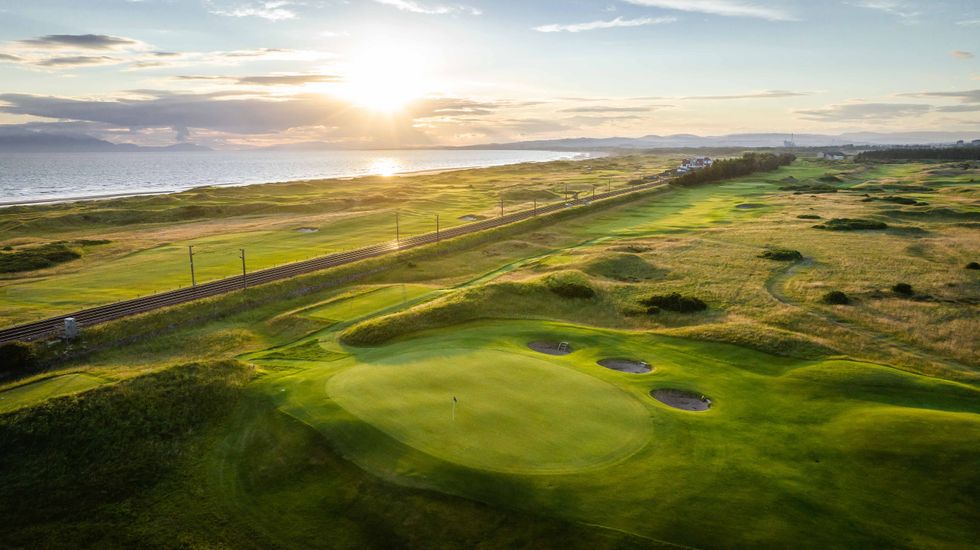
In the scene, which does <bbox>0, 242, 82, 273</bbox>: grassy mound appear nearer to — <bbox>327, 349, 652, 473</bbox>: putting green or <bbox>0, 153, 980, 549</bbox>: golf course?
<bbox>0, 153, 980, 549</bbox>: golf course

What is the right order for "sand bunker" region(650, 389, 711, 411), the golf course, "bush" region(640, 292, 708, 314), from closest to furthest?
1. the golf course
2. "sand bunker" region(650, 389, 711, 411)
3. "bush" region(640, 292, 708, 314)

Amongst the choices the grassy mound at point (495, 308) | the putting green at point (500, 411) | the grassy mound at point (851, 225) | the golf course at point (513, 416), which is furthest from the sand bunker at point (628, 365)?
the grassy mound at point (851, 225)

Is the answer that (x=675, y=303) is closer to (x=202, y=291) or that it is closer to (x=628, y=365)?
(x=628, y=365)

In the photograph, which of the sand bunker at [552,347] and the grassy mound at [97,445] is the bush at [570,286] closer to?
the sand bunker at [552,347]

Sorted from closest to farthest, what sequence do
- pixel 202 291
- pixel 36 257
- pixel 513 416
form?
pixel 513 416 → pixel 202 291 → pixel 36 257

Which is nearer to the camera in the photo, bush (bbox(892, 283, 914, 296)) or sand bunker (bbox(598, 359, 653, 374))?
sand bunker (bbox(598, 359, 653, 374))

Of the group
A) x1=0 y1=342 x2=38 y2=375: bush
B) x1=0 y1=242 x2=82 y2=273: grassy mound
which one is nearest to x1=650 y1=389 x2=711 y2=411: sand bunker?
x1=0 y1=342 x2=38 y2=375: bush

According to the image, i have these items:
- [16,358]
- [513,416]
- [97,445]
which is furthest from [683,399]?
[16,358]

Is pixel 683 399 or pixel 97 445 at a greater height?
Answer: pixel 97 445
